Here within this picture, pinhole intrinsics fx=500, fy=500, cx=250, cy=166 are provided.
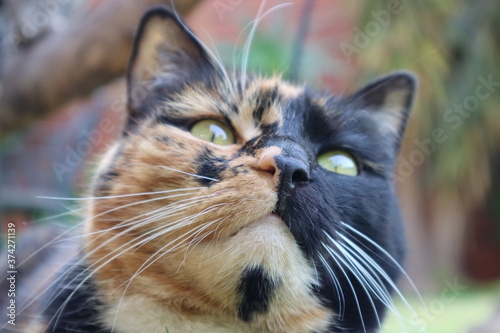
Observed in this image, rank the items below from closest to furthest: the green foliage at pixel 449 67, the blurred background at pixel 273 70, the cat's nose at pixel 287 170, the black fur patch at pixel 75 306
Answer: the cat's nose at pixel 287 170
the black fur patch at pixel 75 306
the blurred background at pixel 273 70
the green foliage at pixel 449 67

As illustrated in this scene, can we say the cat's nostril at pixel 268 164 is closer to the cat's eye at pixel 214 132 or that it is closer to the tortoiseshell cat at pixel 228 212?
the tortoiseshell cat at pixel 228 212

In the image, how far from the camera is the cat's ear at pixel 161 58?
81 centimetres

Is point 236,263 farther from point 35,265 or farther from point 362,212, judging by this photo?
point 35,265

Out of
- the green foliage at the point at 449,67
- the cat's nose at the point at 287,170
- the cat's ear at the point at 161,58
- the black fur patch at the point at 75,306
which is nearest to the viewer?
the cat's nose at the point at 287,170

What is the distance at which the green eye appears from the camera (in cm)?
74

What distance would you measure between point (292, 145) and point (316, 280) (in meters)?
0.17

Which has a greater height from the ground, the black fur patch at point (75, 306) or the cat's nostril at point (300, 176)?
the cat's nostril at point (300, 176)

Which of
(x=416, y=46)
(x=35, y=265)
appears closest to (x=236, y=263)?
(x=35, y=265)

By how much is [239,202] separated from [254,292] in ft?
0.38

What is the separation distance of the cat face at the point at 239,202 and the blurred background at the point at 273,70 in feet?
0.34

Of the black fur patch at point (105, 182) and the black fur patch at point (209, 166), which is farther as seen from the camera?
the black fur patch at point (105, 182)

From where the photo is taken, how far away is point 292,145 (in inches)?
25.3

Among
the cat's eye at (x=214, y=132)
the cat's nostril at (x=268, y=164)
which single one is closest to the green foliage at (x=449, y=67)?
the cat's eye at (x=214, y=132)

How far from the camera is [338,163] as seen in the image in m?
0.75
